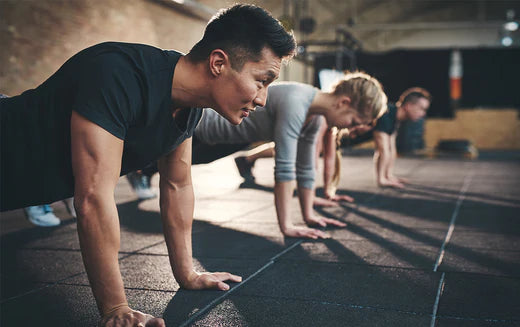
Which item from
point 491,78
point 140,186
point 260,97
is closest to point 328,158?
point 140,186

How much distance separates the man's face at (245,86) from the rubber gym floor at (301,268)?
612 millimetres

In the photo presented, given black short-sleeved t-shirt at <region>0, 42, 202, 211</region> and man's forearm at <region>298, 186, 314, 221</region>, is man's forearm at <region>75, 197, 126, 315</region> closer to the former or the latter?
black short-sleeved t-shirt at <region>0, 42, 202, 211</region>

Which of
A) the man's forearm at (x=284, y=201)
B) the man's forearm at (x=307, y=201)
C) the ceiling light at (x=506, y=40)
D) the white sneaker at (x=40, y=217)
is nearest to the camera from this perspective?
the man's forearm at (x=284, y=201)

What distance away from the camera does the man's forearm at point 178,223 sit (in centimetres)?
169

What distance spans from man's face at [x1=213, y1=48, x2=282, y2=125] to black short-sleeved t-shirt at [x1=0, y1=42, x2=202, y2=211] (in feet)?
0.49

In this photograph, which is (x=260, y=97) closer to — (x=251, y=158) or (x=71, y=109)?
(x=71, y=109)

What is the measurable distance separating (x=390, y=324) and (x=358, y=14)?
14218 millimetres

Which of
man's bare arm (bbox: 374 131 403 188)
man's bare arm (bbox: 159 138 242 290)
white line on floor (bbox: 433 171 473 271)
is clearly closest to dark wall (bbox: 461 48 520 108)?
white line on floor (bbox: 433 171 473 271)

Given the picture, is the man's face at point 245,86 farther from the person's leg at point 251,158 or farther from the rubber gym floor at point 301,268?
the person's leg at point 251,158

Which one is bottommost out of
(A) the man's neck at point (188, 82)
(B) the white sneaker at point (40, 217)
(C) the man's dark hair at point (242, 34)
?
(B) the white sneaker at point (40, 217)

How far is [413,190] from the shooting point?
457cm

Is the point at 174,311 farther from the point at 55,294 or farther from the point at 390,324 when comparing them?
the point at 390,324

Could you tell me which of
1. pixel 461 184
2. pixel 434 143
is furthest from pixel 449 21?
pixel 461 184

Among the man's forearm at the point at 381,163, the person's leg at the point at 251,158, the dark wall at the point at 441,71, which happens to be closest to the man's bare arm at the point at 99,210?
the person's leg at the point at 251,158
